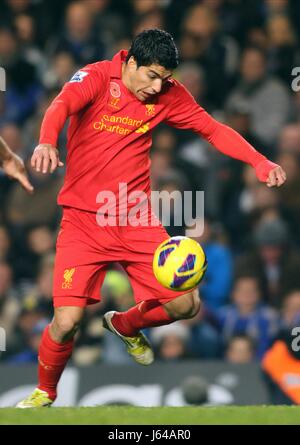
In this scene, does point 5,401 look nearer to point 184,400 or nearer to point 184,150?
point 184,400

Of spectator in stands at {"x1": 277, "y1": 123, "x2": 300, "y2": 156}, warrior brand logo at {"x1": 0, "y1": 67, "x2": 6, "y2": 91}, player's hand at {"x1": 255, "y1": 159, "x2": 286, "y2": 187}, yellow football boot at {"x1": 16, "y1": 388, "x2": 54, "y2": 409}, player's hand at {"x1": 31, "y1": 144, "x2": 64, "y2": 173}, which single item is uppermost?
warrior brand logo at {"x1": 0, "y1": 67, "x2": 6, "y2": 91}

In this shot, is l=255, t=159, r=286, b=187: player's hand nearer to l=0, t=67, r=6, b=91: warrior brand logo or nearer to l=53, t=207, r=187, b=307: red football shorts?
l=53, t=207, r=187, b=307: red football shorts

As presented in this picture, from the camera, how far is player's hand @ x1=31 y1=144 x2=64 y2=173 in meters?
7.07

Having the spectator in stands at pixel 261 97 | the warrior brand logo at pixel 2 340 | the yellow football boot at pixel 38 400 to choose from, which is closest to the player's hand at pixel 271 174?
the yellow football boot at pixel 38 400

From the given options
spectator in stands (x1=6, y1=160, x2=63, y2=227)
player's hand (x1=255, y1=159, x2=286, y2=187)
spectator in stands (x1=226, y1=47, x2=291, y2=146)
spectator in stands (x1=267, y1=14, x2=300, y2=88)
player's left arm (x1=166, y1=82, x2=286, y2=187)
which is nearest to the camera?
player's hand (x1=255, y1=159, x2=286, y2=187)

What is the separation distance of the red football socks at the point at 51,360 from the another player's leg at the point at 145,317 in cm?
52

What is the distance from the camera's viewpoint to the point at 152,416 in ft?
23.9

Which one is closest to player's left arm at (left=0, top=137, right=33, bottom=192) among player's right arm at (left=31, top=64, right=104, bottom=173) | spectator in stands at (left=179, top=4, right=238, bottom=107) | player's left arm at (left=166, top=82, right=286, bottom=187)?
player's right arm at (left=31, top=64, right=104, bottom=173)

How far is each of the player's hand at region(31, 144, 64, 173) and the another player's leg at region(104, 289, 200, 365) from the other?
1.34 meters

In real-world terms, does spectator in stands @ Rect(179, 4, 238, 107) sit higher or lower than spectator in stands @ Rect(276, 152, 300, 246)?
higher

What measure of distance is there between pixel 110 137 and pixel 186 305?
1086 millimetres

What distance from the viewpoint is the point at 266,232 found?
37.5ft

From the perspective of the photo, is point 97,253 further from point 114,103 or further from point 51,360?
point 114,103
